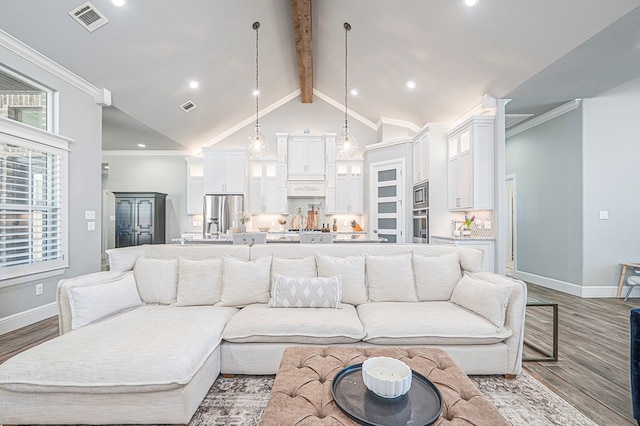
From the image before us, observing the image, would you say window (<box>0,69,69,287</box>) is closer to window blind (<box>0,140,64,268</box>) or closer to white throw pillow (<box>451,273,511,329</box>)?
window blind (<box>0,140,64,268</box>)

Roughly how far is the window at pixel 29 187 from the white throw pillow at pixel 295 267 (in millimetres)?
2806

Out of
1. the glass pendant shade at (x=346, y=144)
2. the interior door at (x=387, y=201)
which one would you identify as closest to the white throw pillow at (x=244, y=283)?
the glass pendant shade at (x=346, y=144)

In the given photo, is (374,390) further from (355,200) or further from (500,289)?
(355,200)

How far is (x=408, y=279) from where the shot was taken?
2.65 m

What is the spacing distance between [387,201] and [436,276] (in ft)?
12.9

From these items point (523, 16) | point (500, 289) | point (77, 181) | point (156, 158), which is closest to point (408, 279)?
point (500, 289)

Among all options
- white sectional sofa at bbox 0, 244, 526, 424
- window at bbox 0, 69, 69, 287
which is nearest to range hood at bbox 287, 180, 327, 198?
window at bbox 0, 69, 69, 287

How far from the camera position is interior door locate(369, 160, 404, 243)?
20.4ft

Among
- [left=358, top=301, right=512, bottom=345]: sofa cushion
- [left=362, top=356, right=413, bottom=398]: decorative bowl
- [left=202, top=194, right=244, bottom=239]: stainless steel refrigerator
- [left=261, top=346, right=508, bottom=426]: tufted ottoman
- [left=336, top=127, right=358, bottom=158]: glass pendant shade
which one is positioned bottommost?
[left=358, top=301, right=512, bottom=345]: sofa cushion

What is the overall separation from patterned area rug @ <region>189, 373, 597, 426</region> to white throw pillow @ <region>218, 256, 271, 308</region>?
0.60 metres

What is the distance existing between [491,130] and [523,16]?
167cm

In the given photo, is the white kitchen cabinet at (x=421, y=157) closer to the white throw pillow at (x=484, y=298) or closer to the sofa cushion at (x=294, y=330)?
the white throw pillow at (x=484, y=298)

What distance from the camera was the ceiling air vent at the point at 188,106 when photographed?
5587 millimetres

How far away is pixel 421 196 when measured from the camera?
5691 mm
